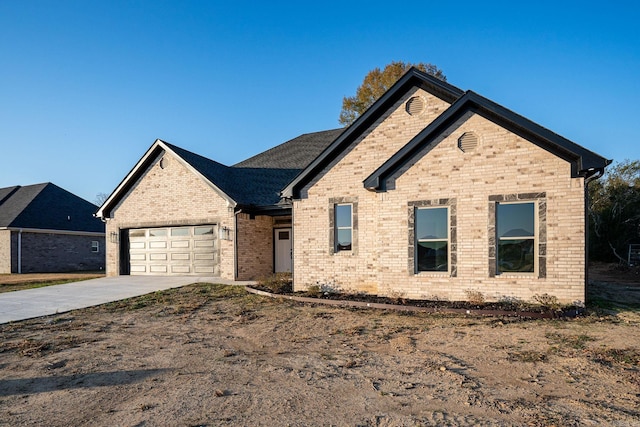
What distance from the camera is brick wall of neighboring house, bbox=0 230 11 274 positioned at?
24.3 m

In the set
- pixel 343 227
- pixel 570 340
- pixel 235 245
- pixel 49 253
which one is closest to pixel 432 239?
pixel 343 227

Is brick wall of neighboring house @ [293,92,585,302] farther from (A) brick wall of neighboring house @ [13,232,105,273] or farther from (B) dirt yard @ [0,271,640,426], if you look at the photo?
(A) brick wall of neighboring house @ [13,232,105,273]

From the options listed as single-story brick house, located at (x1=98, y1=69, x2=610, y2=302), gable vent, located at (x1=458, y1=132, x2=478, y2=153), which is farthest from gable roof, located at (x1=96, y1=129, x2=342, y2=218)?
gable vent, located at (x1=458, y1=132, x2=478, y2=153)

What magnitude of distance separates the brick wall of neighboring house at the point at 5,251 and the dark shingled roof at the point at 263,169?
15323 mm

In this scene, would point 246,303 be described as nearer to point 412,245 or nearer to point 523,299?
point 412,245

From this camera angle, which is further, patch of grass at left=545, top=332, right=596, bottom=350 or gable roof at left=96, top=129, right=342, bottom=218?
gable roof at left=96, top=129, right=342, bottom=218

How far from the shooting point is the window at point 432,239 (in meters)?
10.1

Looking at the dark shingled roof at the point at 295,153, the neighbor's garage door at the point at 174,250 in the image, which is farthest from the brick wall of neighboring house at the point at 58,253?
the dark shingled roof at the point at 295,153

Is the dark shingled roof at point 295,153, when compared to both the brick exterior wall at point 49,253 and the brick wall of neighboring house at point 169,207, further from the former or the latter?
the brick exterior wall at point 49,253

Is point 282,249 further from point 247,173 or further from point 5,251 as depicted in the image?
point 5,251

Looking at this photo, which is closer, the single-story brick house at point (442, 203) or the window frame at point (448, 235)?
the single-story brick house at point (442, 203)

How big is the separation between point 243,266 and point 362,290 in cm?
675

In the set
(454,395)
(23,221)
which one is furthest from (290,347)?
(23,221)

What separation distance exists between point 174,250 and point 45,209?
16.0m
